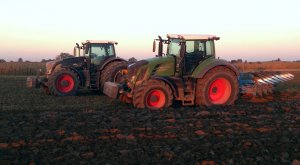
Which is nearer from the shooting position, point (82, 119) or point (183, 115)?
point (82, 119)

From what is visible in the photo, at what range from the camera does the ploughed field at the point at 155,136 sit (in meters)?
6.46

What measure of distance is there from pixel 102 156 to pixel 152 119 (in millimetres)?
3587

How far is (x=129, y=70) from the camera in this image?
13.2 m

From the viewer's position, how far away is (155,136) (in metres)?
8.00

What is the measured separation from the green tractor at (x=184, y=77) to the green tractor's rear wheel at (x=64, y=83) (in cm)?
453

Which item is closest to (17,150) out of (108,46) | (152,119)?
(152,119)

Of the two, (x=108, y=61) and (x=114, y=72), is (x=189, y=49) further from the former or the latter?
(x=108, y=61)

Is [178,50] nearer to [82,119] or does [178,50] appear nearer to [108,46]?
[82,119]

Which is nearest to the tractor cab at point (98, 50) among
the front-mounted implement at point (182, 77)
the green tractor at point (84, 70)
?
the green tractor at point (84, 70)

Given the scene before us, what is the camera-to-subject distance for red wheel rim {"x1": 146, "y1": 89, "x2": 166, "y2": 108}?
12328 mm

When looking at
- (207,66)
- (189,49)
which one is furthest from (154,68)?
(207,66)

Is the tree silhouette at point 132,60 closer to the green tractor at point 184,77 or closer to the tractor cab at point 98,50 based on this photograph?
the tractor cab at point 98,50

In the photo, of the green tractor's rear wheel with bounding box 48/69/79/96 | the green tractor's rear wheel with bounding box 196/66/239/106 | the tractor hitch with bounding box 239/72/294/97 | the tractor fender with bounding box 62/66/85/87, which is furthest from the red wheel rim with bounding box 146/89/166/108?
the tractor fender with bounding box 62/66/85/87

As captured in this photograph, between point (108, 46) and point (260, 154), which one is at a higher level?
point (108, 46)
